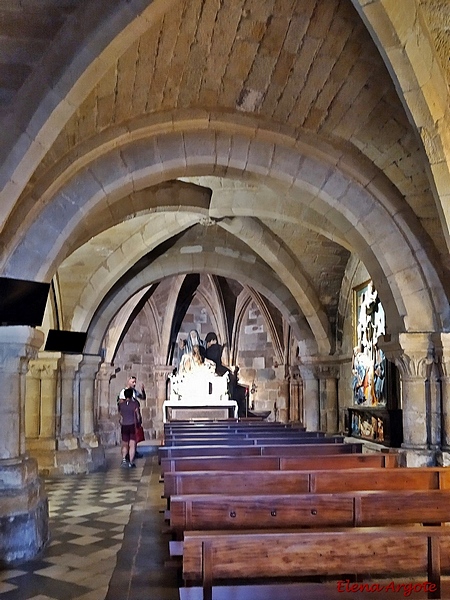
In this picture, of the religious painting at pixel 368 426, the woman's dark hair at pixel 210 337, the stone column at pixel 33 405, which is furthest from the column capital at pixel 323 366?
the woman's dark hair at pixel 210 337

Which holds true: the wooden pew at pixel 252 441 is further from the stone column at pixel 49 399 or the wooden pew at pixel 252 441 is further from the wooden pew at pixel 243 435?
the stone column at pixel 49 399

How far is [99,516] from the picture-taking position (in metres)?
6.28

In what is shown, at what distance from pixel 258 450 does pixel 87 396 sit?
5272mm

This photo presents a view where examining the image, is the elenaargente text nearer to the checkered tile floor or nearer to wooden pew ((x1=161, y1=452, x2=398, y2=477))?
the checkered tile floor

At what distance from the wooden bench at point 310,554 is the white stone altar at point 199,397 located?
38.7ft

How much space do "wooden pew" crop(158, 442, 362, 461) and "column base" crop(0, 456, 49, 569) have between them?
112 centimetres

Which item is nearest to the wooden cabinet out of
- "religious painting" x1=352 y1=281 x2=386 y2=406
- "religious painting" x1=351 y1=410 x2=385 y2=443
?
"religious painting" x1=351 y1=410 x2=385 y2=443

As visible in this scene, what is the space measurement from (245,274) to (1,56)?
290 inches

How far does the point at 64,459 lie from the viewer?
362 inches

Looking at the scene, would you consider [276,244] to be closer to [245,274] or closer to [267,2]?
[245,274]

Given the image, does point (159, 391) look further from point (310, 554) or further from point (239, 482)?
point (310, 554)

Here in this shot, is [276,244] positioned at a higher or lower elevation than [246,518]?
higher

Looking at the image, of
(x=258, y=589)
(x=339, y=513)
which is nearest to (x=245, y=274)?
(x=339, y=513)

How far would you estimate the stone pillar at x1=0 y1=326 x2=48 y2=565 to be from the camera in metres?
4.72
